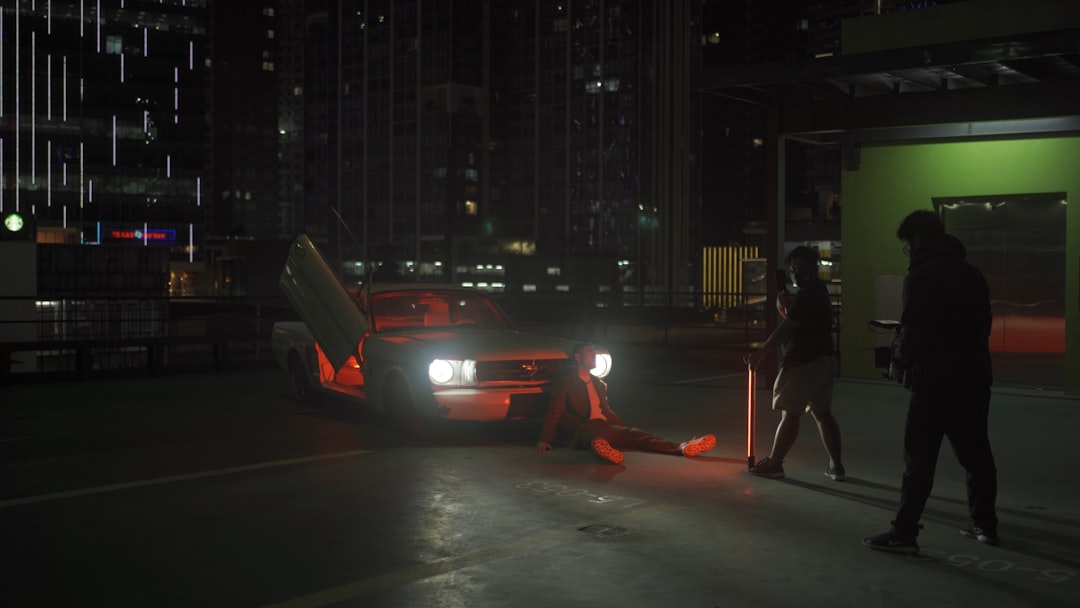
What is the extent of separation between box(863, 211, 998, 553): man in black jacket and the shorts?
197 centimetres

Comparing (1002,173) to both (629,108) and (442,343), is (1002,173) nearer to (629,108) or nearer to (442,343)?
(442,343)

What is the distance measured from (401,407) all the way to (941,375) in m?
5.84

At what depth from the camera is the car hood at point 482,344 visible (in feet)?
33.2

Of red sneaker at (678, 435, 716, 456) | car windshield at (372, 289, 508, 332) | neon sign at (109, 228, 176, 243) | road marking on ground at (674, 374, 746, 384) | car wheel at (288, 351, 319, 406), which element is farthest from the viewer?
neon sign at (109, 228, 176, 243)

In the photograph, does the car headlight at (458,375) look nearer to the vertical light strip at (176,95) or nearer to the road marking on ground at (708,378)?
the road marking on ground at (708,378)

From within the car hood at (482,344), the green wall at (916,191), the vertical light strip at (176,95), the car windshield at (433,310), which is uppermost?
the vertical light strip at (176,95)

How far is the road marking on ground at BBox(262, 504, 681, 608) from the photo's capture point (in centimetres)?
523

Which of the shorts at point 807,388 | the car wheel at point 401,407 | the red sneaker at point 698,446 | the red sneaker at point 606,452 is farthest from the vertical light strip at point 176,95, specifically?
the shorts at point 807,388

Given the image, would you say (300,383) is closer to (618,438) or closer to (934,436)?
(618,438)

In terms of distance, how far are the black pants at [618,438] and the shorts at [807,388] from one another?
1587 mm

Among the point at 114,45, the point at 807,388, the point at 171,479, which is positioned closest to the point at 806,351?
the point at 807,388

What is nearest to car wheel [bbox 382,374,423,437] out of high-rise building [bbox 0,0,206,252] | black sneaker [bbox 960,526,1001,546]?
black sneaker [bbox 960,526,1001,546]

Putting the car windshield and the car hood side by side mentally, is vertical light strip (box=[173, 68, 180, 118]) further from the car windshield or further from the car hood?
the car hood

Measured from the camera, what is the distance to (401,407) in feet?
34.5
